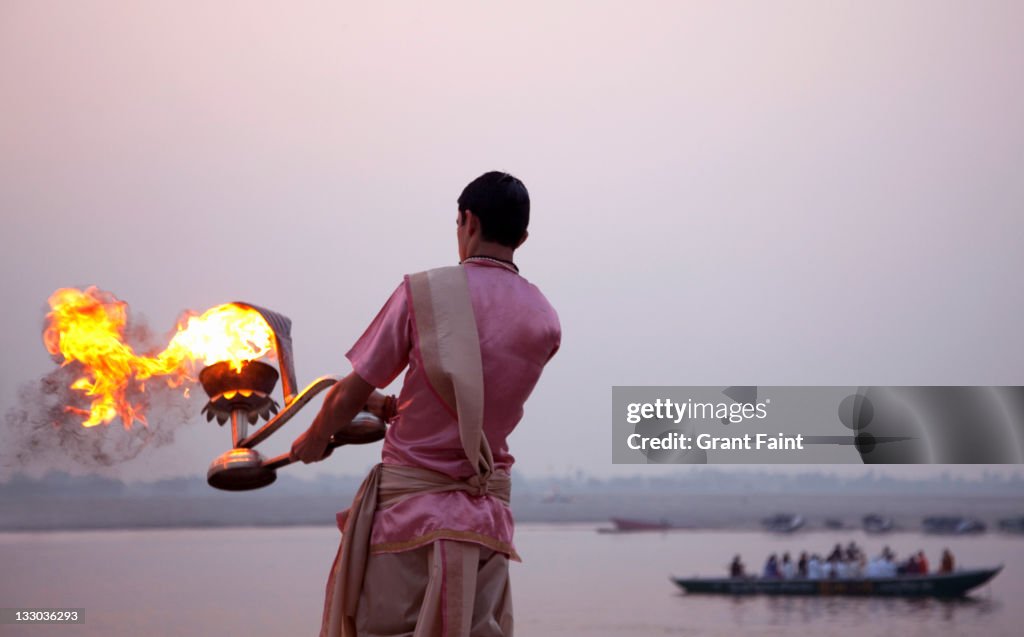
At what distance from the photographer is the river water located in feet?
13.2

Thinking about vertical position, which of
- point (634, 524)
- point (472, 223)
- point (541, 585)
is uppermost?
point (472, 223)

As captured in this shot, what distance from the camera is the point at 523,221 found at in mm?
1652

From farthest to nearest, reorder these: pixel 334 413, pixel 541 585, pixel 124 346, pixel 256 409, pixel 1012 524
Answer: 1. pixel 1012 524
2. pixel 541 585
3. pixel 124 346
4. pixel 256 409
5. pixel 334 413

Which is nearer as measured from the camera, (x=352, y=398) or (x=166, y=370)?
(x=352, y=398)

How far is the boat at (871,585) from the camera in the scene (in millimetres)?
4195

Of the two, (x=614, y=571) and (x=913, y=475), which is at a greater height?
(x=913, y=475)

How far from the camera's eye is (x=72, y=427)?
2.45 meters

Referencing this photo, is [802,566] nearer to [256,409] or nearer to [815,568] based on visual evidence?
[815,568]

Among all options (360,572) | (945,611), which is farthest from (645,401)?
(360,572)

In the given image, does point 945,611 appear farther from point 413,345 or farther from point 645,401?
point 413,345

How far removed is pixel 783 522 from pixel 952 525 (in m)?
Answer: 0.55

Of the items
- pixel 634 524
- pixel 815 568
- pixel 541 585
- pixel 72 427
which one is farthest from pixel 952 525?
pixel 72 427

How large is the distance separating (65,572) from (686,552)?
6.66ft

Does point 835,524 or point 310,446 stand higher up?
point 835,524
